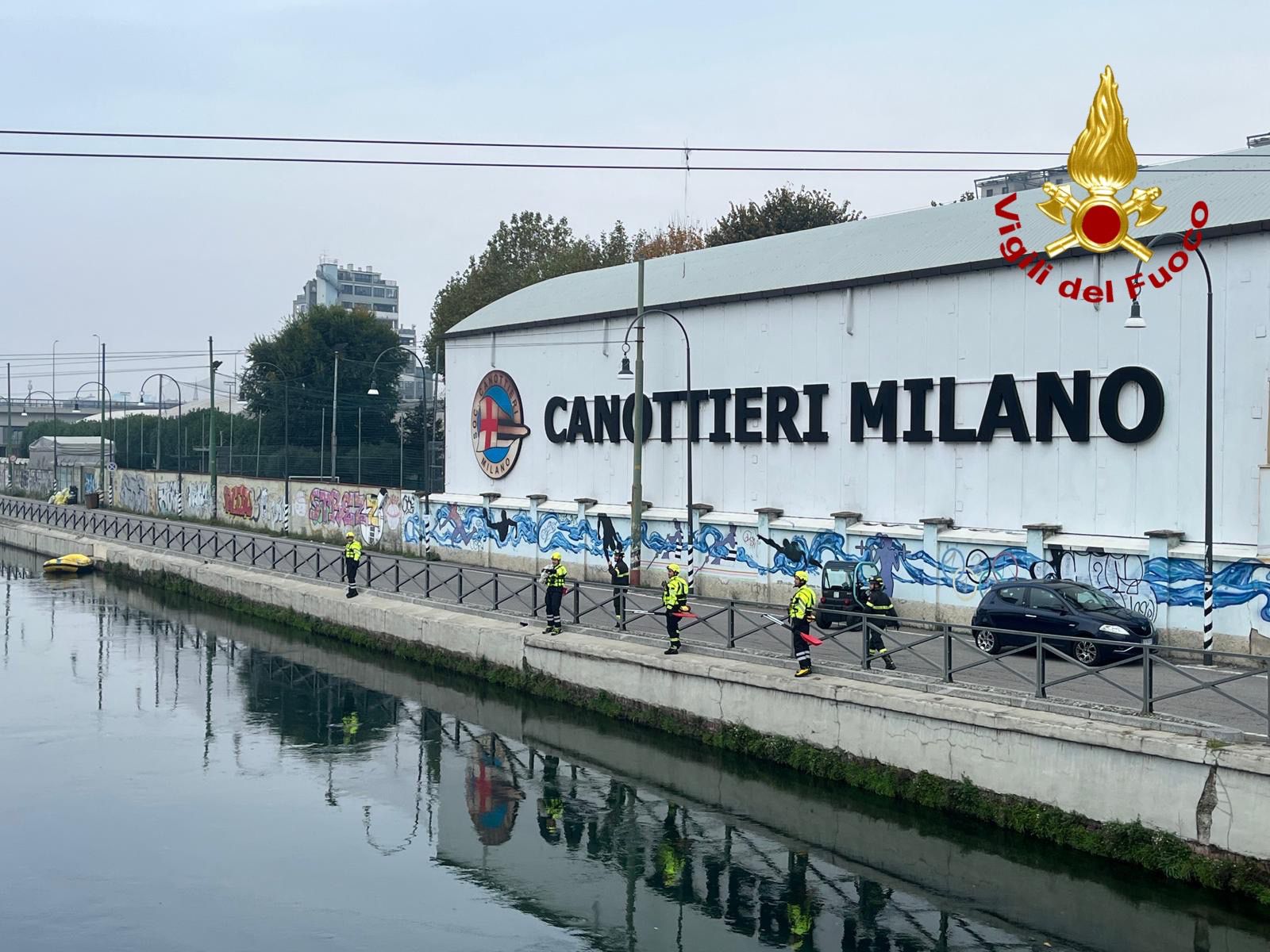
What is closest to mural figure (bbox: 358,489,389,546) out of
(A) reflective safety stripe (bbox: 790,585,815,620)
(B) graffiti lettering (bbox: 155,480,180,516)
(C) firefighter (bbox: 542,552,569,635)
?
(B) graffiti lettering (bbox: 155,480,180,516)

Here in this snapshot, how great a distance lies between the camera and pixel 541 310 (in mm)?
43812

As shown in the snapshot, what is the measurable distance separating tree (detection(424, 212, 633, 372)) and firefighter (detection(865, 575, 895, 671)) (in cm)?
5666

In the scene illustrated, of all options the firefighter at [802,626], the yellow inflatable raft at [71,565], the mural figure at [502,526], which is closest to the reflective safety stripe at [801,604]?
the firefighter at [802,626]

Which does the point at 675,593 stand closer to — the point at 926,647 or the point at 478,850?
the point at 926,647

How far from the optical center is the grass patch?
1461cm

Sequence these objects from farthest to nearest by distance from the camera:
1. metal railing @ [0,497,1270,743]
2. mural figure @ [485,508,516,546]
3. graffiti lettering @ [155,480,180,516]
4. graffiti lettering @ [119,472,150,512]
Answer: graffiti lettering @ [119,472,150,512], graffiti lettering @ [155,480,180,516], mural figure @ [485,508,516,546], metal railing @ [0,497,1270,743]

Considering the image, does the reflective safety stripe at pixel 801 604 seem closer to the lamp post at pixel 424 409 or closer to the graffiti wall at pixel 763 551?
the graffiti wall at pixel 763 551

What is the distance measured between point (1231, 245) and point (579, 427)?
21.0 metres

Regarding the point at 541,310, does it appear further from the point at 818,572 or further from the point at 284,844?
the point at 284,844

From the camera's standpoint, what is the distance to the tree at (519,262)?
8019 cm

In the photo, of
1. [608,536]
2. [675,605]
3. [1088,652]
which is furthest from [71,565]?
[1088,652]

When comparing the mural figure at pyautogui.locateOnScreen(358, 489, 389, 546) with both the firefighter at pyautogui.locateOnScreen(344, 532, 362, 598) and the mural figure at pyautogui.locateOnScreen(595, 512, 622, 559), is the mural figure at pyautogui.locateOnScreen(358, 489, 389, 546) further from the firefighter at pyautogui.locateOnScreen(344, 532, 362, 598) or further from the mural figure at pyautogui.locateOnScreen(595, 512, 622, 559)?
the firefighter at pyautogui.locateOnScreen(344, 532, 362, 598)

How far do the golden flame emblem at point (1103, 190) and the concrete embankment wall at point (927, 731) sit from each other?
1065 centimetres

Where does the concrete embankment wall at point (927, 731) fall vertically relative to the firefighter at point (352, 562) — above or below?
below
